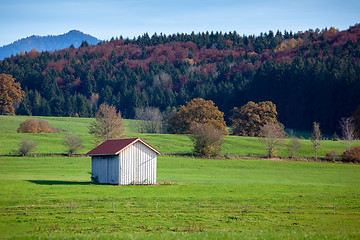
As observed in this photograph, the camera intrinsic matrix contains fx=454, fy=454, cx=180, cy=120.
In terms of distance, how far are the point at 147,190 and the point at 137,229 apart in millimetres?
17777

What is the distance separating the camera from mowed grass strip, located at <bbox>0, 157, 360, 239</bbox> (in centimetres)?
2525

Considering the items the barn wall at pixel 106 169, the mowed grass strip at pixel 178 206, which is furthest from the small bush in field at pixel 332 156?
the barn wall at pixel 106 169

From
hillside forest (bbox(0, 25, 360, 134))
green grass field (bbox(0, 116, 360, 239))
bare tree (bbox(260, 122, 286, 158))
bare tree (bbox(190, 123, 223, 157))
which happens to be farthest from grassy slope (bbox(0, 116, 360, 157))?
hillside forest (bbox(0, 25, 360, 134))

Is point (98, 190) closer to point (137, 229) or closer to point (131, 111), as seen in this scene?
point (137, 229)

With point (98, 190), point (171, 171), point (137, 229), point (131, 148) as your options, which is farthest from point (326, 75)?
point (137, 229)

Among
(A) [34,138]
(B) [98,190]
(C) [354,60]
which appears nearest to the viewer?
(B) [98,190]

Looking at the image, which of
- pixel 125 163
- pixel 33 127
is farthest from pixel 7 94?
pixel 125 163

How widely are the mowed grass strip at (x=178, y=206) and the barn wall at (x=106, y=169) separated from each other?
2112mm

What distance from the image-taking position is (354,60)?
14500cm

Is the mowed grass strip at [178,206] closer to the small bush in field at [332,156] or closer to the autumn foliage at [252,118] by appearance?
the small bush in field at [332,156]

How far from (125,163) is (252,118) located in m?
57.9

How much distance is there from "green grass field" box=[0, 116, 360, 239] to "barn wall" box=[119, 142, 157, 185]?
8.11 ft

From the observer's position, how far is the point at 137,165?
48.2 meters

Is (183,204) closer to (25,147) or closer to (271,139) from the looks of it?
(25,147)
